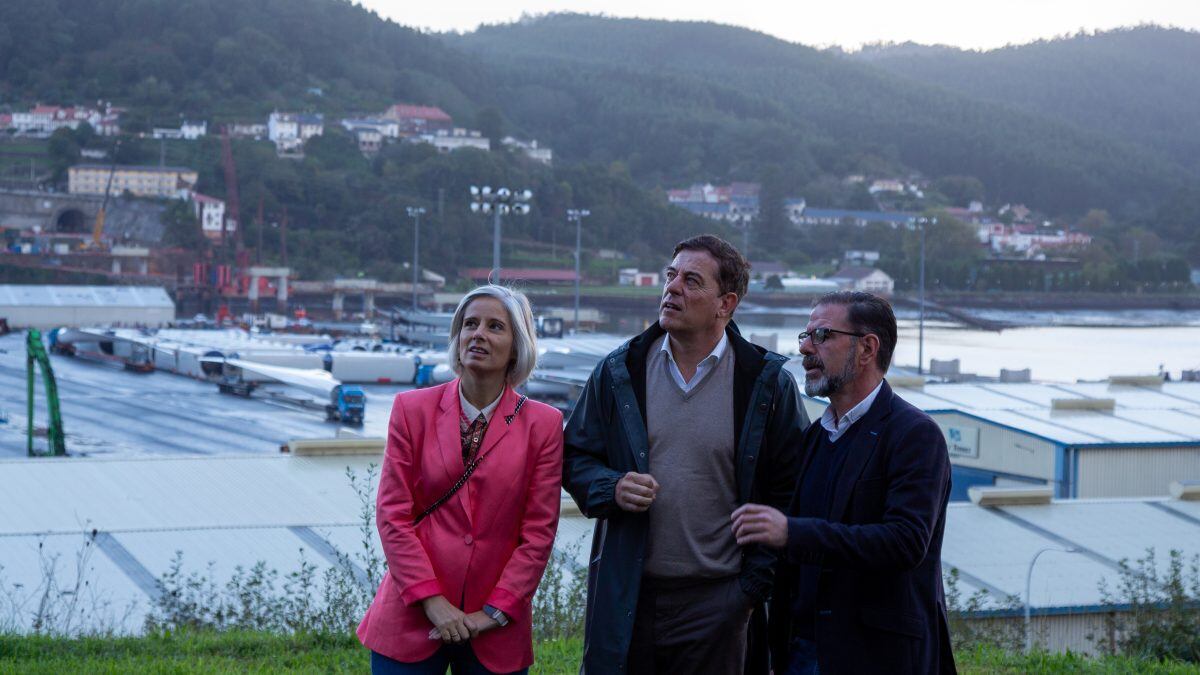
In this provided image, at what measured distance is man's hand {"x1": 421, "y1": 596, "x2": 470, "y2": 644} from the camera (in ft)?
7.83

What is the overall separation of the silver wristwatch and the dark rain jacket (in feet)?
0.59

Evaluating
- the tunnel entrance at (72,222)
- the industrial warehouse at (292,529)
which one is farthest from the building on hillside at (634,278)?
the industrial warehouse at (292,529)

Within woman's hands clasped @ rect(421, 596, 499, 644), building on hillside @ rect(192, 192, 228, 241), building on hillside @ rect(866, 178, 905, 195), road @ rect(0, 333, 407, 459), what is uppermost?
building on hillside @ rect(866, 178, 905, 195)

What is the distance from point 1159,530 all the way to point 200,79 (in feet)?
350

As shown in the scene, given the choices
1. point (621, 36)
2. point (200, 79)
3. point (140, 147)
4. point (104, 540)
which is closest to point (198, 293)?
point (140, 147)

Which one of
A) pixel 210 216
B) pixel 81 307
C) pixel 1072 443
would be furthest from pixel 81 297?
pixel 1072 443

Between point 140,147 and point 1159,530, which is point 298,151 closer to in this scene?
point 140,147

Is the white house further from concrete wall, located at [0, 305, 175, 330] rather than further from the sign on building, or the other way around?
the sign on building

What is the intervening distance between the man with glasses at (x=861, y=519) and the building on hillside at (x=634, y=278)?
68278mm

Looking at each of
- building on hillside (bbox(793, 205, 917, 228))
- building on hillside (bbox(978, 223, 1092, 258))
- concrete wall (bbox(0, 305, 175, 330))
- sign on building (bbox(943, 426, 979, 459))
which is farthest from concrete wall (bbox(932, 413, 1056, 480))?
building on hillside (bbox(793, 205, 917, 228))

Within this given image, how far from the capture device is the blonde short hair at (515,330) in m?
2.54

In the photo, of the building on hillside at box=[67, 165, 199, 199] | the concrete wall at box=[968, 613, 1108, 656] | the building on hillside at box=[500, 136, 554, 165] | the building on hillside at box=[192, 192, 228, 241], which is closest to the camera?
the concrete wall at box=[968, 613, 1108, 656]

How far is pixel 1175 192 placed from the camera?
111 metres

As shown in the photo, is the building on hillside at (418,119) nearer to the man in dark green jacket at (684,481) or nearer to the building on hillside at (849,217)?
the building on hillside at (849,217)
